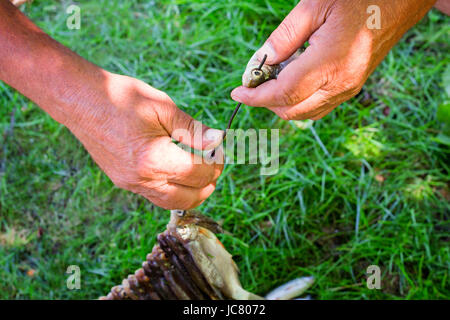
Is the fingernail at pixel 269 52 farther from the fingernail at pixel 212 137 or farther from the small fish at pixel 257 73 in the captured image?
the fingernail at pixel 212 137

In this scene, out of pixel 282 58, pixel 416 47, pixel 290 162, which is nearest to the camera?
pixel 282 58

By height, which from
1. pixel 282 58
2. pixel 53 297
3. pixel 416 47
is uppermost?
pixel 416 47

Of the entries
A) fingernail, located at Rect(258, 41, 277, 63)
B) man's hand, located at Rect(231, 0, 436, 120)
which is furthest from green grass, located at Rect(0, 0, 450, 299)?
fingernail, located at Rect(258, 41, 277, 63)

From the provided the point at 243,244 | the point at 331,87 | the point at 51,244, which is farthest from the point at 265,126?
the point at 51,244

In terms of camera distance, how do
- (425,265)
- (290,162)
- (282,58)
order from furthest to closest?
1. (290,162)
2. (425,265)
3. (282,58)

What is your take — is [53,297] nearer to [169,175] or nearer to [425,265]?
[169,175]

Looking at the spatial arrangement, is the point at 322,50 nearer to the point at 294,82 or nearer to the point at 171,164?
the point at 294,82

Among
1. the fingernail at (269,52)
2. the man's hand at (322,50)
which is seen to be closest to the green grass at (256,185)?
the man's hand at (322,50)
